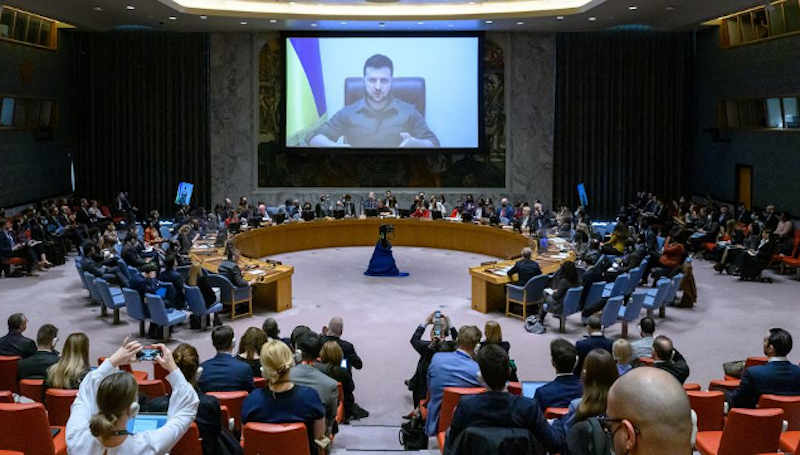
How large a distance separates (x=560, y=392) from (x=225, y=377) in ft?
7.64

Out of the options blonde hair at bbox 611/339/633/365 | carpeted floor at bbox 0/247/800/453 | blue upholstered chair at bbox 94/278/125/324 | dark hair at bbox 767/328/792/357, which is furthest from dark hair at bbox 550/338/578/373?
blue upholstered chair at bbox 94/278/125/324

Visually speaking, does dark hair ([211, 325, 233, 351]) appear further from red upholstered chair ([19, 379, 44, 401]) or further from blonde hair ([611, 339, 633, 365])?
blonde hair ([611, 339, 633, 365])

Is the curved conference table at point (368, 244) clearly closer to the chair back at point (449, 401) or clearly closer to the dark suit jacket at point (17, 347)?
the dark suit jacket at point (17, 347)

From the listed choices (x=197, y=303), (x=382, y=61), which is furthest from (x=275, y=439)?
(x=382, y=61)

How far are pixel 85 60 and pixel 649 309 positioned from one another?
16624 mm

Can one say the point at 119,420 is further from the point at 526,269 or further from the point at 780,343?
the point at 526,269

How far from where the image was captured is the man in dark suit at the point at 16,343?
7.14 m

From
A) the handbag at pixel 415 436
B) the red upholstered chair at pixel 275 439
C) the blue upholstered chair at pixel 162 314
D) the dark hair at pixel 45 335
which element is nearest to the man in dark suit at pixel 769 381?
the handbag at pixel 415 436

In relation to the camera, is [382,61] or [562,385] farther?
[382,61]

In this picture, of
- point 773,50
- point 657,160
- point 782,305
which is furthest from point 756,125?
point 782,305

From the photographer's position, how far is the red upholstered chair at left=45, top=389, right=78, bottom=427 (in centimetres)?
570

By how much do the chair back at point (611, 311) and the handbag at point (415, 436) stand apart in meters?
4.72

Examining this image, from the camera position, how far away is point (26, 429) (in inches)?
191

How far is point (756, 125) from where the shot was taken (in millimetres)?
19031
